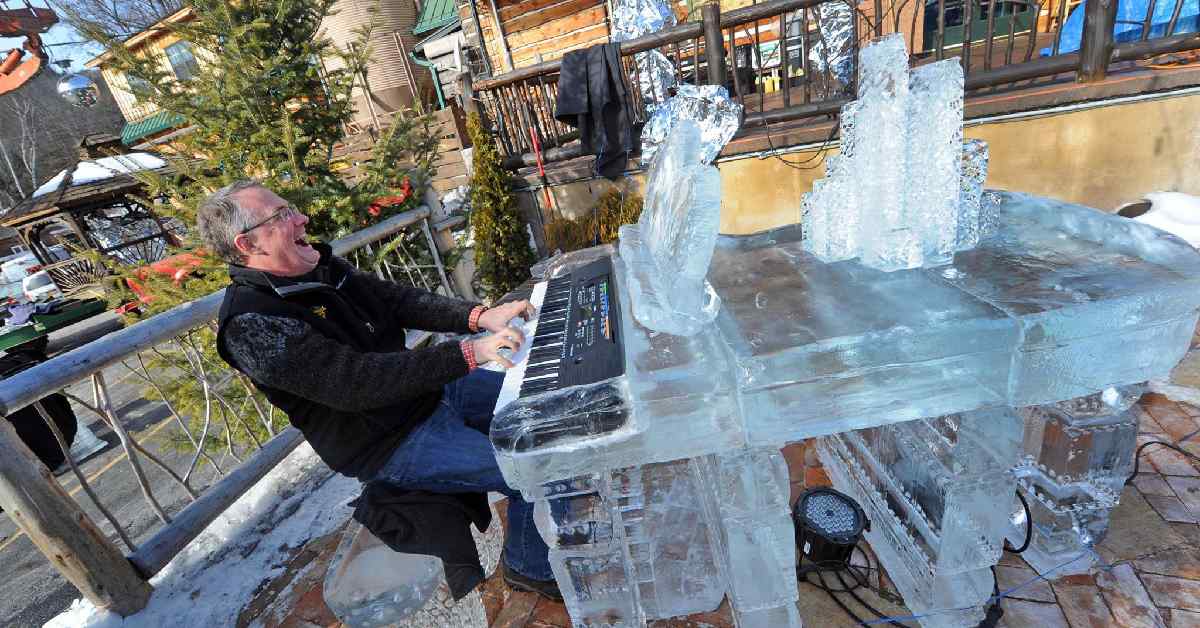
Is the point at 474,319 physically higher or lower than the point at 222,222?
lower

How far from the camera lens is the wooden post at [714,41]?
171 inches

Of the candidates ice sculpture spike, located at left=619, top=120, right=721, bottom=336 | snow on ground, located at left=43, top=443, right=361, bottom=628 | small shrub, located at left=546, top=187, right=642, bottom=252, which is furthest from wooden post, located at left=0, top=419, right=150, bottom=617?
small shrub, located at left=546, top=187, right=642, bottom=252

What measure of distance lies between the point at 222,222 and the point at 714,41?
420cm

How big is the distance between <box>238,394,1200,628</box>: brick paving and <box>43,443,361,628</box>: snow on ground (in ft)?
0.39

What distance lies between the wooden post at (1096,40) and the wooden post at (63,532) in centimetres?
602

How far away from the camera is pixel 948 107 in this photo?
127 centimetres

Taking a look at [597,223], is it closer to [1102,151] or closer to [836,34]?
[1102,151]

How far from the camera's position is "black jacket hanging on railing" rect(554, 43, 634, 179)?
474 cm

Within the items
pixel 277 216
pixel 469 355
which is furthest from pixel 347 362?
pixel 277 216

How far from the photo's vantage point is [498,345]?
1.49 metres

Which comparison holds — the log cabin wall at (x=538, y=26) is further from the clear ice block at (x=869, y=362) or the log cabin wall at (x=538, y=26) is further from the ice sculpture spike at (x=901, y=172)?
the clear ice block at (x=869, y=362)

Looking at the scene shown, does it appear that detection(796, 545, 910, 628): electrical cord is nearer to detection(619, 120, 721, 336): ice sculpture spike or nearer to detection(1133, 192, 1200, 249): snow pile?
detection(619, 120, 721, 336): ice sculpture spike

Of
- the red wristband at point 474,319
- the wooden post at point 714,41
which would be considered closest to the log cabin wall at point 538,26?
the wooden post at point 714,41

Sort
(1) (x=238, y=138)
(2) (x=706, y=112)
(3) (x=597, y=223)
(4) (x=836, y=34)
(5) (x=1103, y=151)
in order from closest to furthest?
(2) (x=706, y=112)
(1) (x=238, y=138)
(5) (x=1103, y=151)
(3) (x=597, y=223)
(4) (x=836, y=34)
